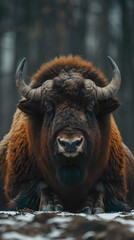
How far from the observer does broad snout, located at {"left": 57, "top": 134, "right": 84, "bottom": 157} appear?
4906 mm

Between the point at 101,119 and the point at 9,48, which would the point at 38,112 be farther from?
the point at 9,48

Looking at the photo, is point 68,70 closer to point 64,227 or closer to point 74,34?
point 64,227

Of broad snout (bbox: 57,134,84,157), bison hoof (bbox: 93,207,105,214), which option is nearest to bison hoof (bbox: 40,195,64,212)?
bison hoof (bbox: 93,207,105,214)

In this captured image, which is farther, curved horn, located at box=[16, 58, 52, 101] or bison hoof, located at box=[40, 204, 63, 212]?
curved horn, located at box=[16, 58, 52, 101]

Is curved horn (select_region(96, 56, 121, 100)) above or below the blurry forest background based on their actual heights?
below

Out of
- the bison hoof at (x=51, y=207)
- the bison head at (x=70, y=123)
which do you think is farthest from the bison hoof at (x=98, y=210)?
the bison hoof at (x=51, y=207)

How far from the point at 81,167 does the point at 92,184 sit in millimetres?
665

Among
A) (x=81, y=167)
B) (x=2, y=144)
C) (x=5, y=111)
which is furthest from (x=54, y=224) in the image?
(x=5, y=111)

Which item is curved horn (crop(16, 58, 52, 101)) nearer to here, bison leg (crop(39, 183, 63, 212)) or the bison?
the bison

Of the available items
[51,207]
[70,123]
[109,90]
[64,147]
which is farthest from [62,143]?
[109,90]

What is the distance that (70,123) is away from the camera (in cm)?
522

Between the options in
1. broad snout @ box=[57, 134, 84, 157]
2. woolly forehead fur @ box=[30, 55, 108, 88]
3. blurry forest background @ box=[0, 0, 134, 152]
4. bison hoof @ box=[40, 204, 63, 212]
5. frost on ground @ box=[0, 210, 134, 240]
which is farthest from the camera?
blurry forest background @ box=[0, 0, 134, 152]

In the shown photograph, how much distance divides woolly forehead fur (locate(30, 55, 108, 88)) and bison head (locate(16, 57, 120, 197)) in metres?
0.02

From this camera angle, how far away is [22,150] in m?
6.47
